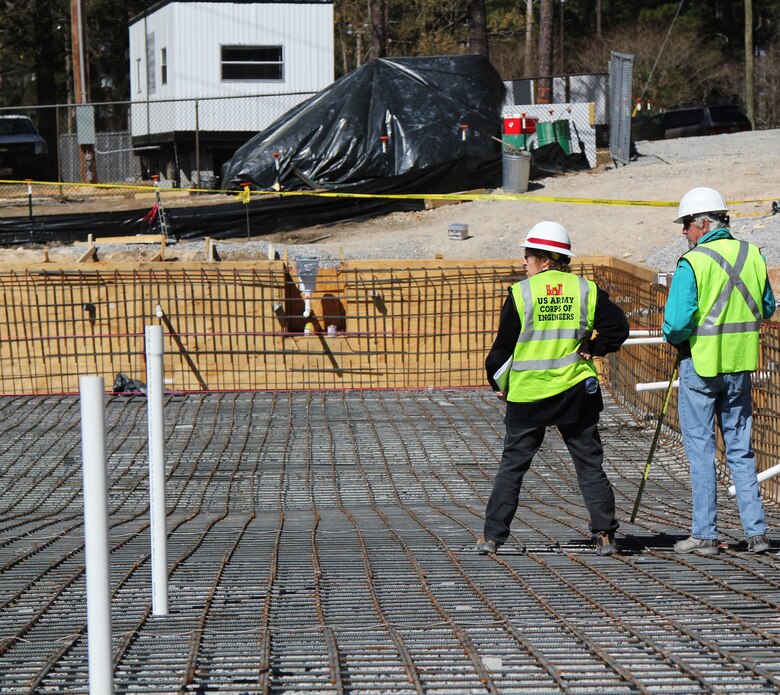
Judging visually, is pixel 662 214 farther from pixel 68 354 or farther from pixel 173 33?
pixel 173 33

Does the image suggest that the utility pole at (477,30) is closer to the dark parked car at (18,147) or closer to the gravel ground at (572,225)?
the gravel ground at (572,225)

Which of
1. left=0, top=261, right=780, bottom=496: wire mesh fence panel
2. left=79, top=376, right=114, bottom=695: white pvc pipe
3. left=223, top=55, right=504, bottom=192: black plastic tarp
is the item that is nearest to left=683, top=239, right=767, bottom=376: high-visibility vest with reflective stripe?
left=79, top=376, right=114, bottom=695: white pvc pipe

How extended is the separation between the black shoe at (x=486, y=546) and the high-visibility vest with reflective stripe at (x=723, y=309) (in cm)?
134

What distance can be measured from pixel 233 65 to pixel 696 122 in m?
15.0

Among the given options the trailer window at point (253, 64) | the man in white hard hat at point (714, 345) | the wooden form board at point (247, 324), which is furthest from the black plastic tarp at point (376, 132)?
the man in white hard hat at point (714, 345)

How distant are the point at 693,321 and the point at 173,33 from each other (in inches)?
996

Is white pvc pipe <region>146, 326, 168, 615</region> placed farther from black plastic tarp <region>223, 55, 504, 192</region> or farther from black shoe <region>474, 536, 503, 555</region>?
black plastic tarp <region>223, 55, 504, 192</region>

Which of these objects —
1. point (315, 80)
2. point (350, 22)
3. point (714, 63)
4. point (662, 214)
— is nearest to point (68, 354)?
point (662, 214)

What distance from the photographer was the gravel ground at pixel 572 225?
16.9 meters

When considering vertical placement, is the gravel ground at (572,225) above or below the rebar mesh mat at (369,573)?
above

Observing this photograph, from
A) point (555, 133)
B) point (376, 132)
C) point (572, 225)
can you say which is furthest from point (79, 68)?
point (572, 225)

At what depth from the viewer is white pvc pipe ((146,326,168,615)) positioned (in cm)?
432

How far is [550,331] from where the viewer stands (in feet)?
18.9

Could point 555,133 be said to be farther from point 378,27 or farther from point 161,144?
point 161,144
